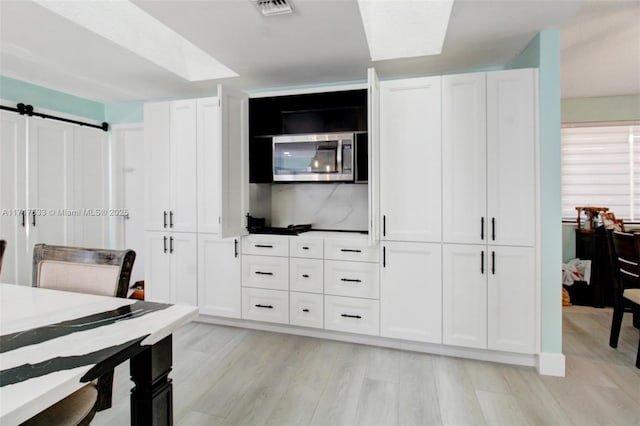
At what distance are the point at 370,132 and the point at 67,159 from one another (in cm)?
352

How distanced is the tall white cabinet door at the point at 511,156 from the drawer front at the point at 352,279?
91cm

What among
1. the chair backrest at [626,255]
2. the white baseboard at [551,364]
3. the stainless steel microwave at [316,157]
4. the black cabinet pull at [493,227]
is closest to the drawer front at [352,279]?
the stainless steel microwave at [316,157]

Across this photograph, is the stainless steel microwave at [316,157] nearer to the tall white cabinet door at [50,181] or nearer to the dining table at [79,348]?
the dining table at [79,348]

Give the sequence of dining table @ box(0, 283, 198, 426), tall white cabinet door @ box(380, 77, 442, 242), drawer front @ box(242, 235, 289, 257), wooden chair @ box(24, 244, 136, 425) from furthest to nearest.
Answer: drawer front @ box(242, 235, 289, 257)
tall white cabinet door @ box(380, 77, 442, 242)
wooden chair @ box(24, 244, 136, 425)
dining table @ box(0, 283, 198, 426)

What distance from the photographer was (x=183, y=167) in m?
3.12

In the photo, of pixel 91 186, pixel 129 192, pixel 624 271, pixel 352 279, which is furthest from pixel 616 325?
pixel 91 186

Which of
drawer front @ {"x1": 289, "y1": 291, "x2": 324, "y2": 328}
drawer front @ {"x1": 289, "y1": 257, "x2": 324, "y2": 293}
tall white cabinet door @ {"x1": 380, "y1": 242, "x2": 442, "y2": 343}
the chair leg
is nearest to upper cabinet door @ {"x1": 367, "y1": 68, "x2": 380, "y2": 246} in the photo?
tall white cabinet door @ {"x1": 380, "y1": 242, "x2": 442, "y2": 343}

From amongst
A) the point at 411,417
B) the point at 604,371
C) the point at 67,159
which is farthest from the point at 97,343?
the point at 67,159

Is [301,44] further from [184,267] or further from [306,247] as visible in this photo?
[184,267]

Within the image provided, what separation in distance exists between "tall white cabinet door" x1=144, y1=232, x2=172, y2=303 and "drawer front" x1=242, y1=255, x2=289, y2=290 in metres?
0.83

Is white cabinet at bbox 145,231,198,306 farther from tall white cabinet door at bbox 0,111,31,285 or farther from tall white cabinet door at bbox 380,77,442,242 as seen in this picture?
tall white cabinet door at bbox 380,77,442,242

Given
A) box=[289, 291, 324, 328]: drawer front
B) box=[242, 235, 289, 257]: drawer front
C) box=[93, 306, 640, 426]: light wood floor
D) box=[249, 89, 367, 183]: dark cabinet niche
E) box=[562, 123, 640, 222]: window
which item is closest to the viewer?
box=[93, 306, 640, 426]: light wood floor

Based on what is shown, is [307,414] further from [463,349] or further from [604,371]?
[604,371]

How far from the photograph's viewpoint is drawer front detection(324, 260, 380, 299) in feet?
8.59
